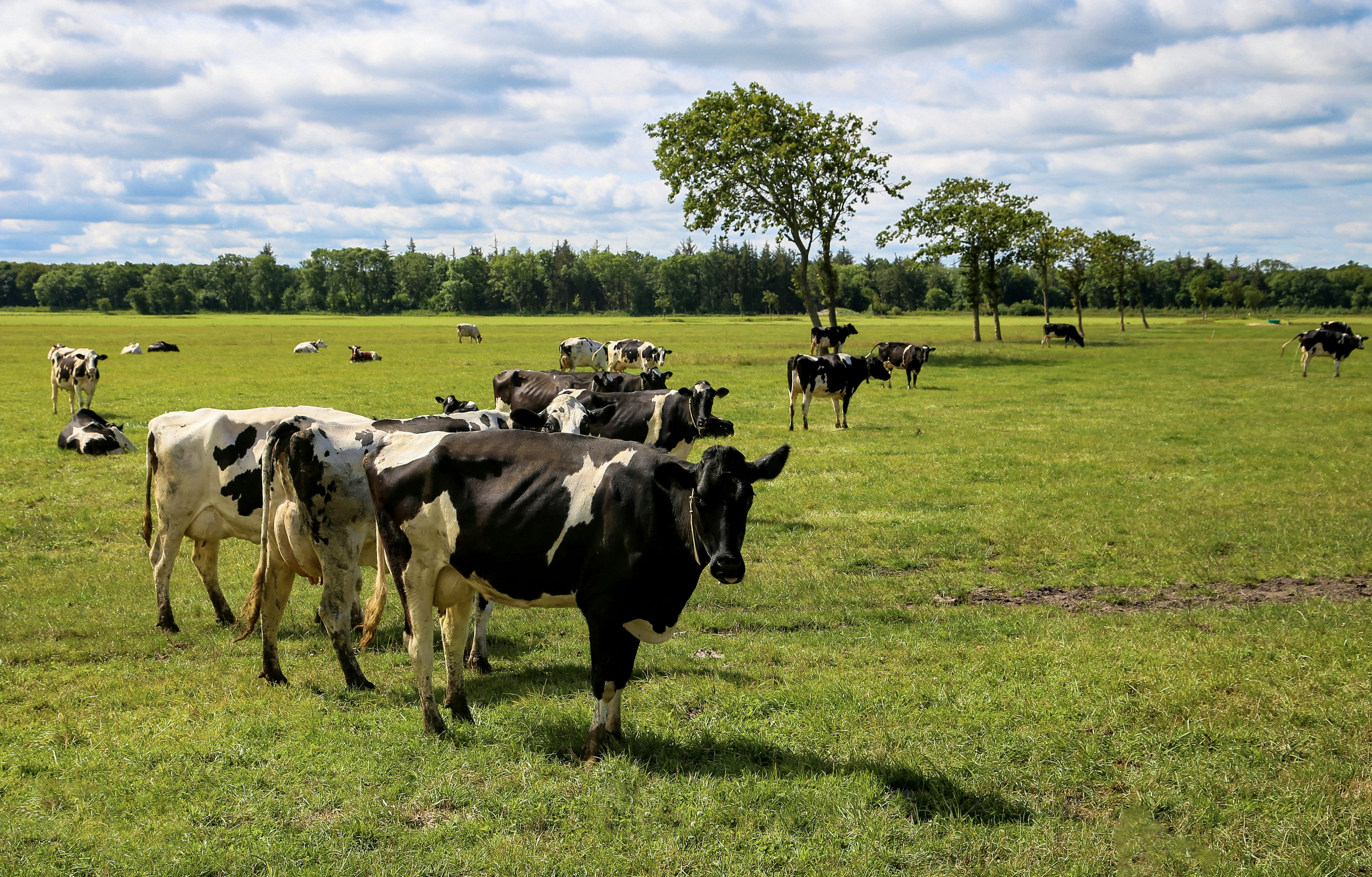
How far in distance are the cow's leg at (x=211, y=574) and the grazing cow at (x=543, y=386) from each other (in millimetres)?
9496

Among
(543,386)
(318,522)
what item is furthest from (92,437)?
(318,522)

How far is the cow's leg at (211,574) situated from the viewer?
994 centimetres

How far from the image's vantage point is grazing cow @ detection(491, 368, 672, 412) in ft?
64.4

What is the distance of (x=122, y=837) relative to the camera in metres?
5.29

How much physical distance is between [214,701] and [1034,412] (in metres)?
25.6

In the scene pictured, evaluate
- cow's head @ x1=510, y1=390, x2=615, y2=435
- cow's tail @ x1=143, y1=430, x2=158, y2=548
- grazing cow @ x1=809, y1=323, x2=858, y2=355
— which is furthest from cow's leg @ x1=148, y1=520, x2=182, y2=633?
grazing cow @ x1=809, y1=323, x2=858, y2=355

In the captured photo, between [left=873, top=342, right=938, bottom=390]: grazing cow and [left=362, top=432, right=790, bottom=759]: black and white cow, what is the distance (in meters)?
27.5

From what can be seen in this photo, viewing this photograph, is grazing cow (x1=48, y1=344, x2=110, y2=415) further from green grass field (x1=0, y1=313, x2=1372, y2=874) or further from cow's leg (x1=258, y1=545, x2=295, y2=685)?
cow's leg (x1=258, y1=545, x2=295, y2=685)

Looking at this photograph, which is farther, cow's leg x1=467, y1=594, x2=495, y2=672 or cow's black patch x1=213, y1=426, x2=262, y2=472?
cow's black patch x1=213, y1=426, x2=262, y2=472

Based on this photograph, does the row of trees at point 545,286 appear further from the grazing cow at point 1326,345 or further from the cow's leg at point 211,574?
the cow's leg at point 211,574

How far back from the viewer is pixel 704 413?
16.3 metres

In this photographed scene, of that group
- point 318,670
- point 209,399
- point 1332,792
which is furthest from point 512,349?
point 1332,792

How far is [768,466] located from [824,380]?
63.7 ft

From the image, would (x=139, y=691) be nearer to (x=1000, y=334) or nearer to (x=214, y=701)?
(x=214, y=701)
